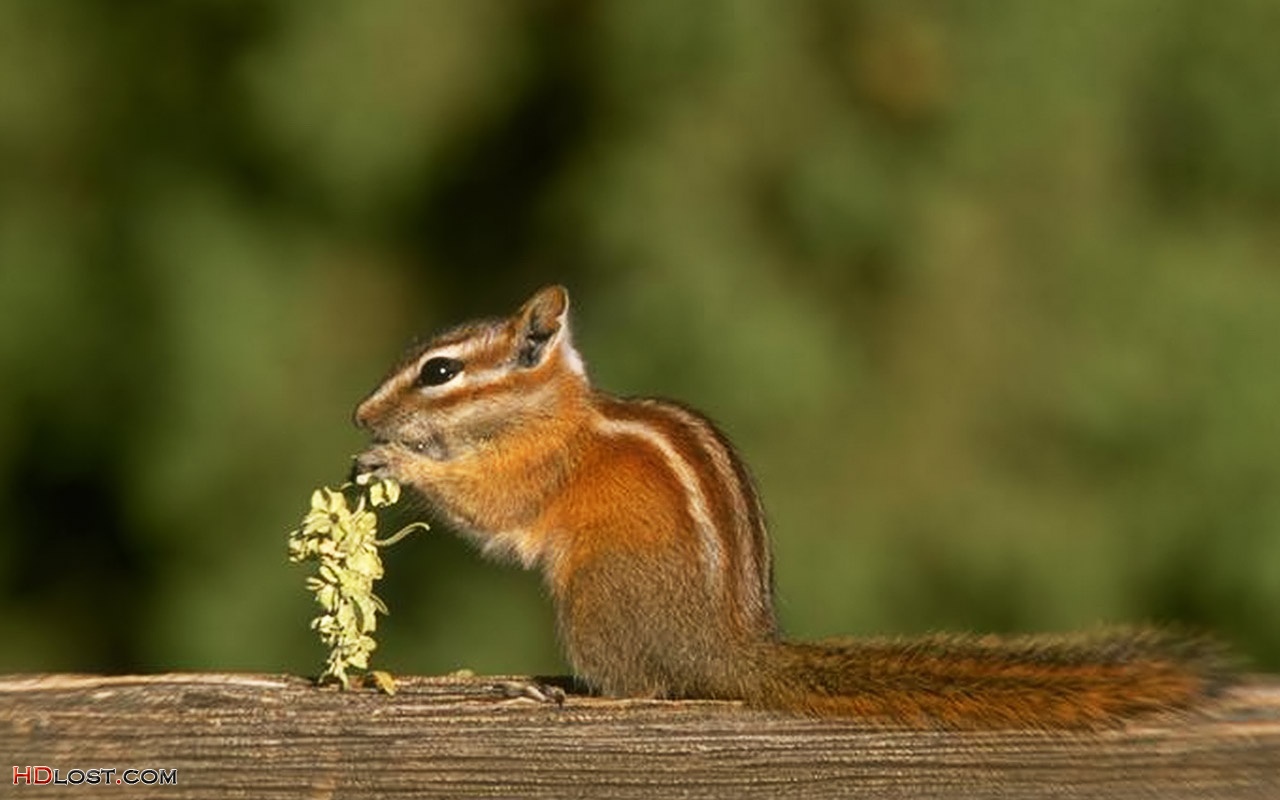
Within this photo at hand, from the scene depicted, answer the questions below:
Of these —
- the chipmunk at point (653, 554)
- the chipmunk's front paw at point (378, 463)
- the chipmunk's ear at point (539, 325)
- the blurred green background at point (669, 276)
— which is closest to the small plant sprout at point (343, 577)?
the chipmunk at point (653, 554)

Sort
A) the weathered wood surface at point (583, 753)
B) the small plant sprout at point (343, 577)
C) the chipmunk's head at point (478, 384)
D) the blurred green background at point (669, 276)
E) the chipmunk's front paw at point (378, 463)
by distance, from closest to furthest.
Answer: the weathered wood surface at point (583, 753) < the small plant sprout at point (343, 577) < the chipmunk's front paw at point (378, 463) < the chipmunk's head at point (478, 384) < the blurred green background at point (669, 276)

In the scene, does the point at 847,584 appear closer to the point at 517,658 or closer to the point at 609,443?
the point at 517,658

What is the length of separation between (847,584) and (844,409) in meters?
0.54

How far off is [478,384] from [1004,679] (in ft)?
→ 5.43

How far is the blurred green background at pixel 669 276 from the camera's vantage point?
656 cm

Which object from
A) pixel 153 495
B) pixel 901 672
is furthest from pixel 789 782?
pixel 153 495

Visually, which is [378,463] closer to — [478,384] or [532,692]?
[478,384]

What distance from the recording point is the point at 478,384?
4.29m

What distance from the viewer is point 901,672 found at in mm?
2963

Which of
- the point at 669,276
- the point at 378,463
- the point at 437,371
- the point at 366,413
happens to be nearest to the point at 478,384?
the point at 437,371

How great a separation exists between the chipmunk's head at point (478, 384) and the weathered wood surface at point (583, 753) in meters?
1.52

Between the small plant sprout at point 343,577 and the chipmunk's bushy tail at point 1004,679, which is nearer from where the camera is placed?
the chipmunk's bushy tail at point 1004,679

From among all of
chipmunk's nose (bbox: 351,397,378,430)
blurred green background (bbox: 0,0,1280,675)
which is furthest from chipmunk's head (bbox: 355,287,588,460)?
blurred green background (bbox: 0,0,1280,675)

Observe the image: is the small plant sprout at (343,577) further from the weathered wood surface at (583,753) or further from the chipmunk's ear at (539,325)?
the chipmunk's ear at (539,325)
